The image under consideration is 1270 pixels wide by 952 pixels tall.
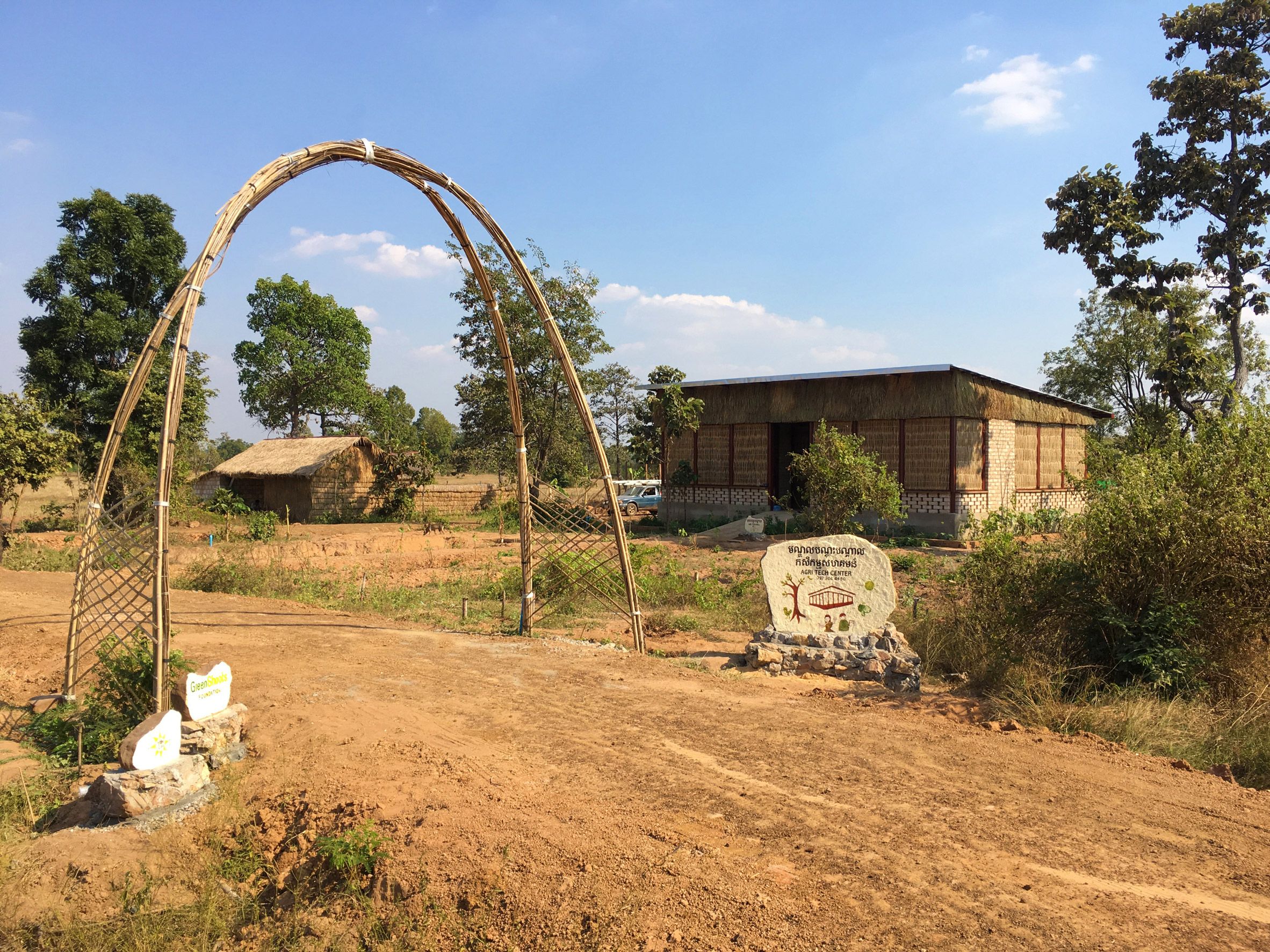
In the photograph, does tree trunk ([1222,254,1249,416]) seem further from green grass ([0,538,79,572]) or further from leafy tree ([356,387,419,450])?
leafy tree ([356,387,419,450])

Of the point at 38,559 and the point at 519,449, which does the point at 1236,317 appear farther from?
the point at 38,559

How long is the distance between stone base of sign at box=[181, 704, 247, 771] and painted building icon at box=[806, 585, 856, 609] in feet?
17.6

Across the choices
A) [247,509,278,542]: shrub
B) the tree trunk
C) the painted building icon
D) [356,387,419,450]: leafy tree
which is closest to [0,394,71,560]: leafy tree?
[247,509,278,542]: shrub

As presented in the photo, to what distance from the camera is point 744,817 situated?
14.7ft

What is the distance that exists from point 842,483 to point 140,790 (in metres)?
13.9

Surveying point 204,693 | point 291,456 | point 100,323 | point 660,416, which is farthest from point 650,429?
point 204,693

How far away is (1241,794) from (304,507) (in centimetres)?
2564

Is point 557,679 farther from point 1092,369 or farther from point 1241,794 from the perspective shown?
point 1092,369

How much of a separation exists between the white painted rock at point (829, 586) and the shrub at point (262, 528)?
14350mm

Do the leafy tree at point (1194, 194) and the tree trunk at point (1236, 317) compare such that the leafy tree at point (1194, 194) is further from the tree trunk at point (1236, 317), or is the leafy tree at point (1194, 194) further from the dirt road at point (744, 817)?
the dirt road at point (744, 817)

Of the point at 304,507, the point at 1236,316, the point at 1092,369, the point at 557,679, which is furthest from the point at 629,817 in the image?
the point at 1092,369

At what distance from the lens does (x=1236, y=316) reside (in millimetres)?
19000

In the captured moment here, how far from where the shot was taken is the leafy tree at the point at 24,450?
48.2ft

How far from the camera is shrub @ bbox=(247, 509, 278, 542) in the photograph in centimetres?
1936
